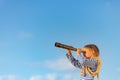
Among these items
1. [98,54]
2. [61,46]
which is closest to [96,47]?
[98,54]

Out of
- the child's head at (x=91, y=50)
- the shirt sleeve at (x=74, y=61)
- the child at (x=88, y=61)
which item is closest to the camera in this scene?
the shirt sleeve at (x=74, y=61)

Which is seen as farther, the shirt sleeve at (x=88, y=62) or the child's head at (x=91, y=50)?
the child's head at (x=91, y=50)

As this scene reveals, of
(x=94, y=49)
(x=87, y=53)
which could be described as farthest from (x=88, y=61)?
(x=94, y=49)

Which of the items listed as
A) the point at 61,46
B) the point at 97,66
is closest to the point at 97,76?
the point at 97,66

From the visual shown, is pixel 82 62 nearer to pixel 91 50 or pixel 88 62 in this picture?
pixel 88 62

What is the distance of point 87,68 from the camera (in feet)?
54.5

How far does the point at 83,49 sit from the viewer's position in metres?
16.7

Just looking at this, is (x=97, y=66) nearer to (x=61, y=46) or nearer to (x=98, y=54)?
(x=98, y=54)

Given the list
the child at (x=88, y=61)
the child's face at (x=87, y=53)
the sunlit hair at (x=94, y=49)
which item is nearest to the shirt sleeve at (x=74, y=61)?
the child at (x=88, y=61)

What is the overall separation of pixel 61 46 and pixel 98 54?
4.78 feet

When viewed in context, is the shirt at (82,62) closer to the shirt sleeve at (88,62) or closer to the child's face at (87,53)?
the shirt sleeve at (88,62)

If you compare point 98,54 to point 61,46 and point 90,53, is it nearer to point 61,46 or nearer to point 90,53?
point 90,53

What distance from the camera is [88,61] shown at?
54.6ft

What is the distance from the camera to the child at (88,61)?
16.4 m
